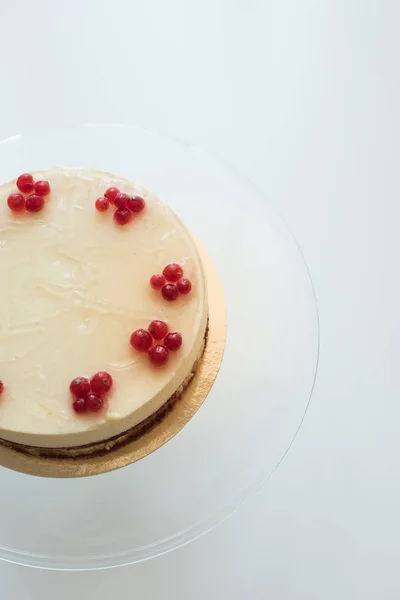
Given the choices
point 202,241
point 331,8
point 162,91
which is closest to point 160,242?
point 202,241

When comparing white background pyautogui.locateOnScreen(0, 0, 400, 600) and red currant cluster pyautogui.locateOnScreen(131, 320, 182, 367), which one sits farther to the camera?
white background pyautogui.locateOnScreen(0, 0, 400, 600)

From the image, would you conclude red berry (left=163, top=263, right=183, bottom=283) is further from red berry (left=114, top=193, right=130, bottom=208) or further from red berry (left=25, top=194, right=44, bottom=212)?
red berry (left=25, top=194, right=44, bottom=212)

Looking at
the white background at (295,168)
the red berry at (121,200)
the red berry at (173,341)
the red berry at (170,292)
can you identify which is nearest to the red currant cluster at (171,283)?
the red berry at (170,292)

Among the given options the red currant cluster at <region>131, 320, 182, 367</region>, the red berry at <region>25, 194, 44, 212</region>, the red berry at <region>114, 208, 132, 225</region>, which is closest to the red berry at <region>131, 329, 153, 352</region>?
the red currant cluster at <region>131, 320, 182, 367</region>

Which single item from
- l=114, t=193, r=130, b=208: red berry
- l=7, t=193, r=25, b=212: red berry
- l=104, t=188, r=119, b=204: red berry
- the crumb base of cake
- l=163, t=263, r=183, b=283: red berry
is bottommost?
the crumb base of cake

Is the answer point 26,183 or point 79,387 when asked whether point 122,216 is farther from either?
point 79,387

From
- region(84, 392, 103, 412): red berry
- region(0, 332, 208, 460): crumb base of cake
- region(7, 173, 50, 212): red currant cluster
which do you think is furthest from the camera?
region(7, 173, 50, 212): red currant cluster
